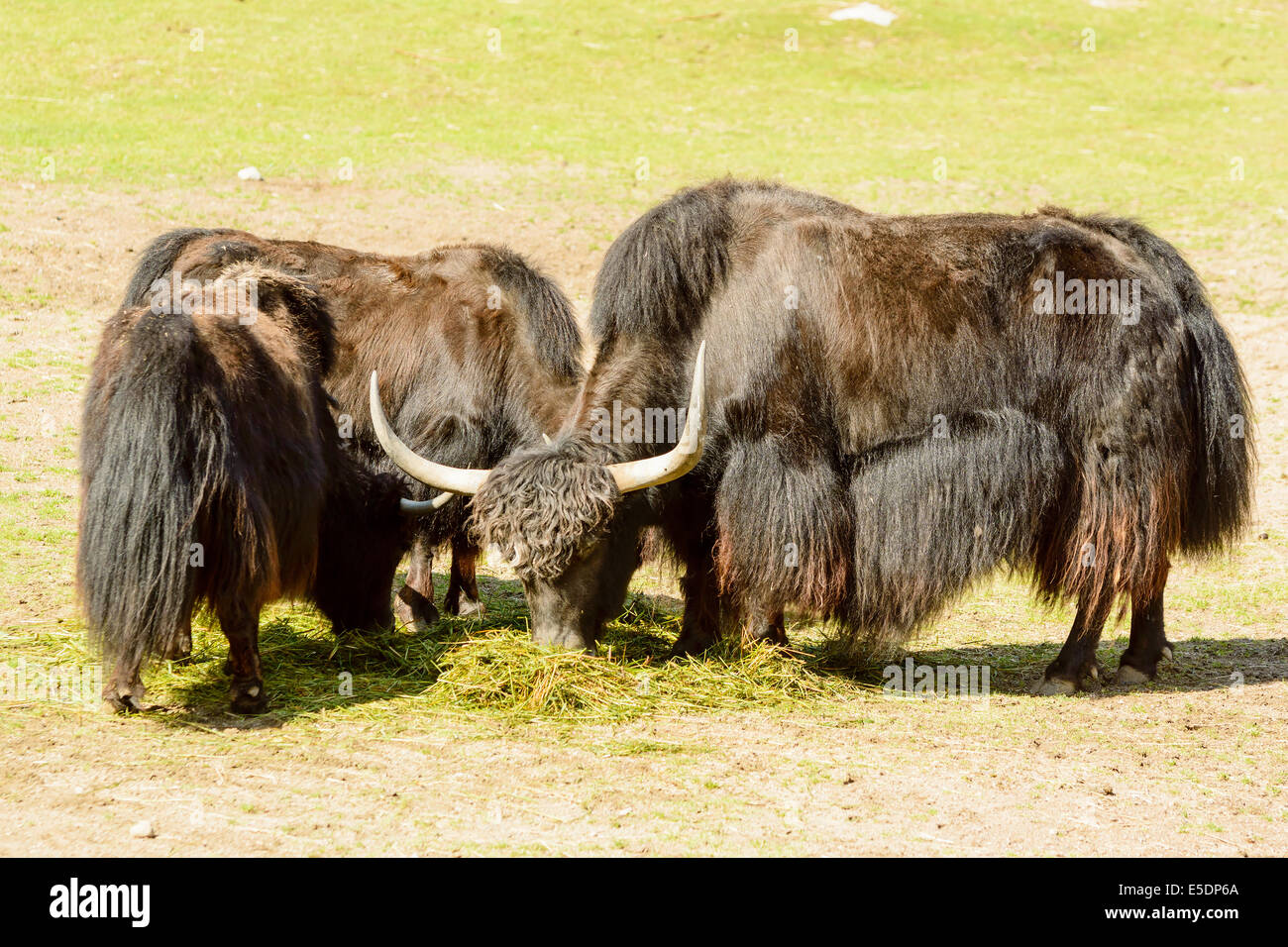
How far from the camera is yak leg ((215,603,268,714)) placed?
5.43 m

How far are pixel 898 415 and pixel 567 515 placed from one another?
1.76 metres

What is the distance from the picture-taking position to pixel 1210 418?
668 centimetres

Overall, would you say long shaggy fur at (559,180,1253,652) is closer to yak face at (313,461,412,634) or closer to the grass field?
the grass field

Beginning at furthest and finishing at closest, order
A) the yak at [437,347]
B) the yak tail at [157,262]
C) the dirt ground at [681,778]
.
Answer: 1. the yak tail at [157,262]
2. the yak at [437,347]
3. the dirt ground at [681,778]

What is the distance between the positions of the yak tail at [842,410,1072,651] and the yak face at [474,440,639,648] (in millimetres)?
1259

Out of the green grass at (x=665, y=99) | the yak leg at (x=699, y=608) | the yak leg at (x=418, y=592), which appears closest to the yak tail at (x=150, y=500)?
the yak leg at (x=418, y=592)

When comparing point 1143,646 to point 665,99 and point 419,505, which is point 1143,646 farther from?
point 665,99

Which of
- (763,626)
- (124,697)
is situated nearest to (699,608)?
(763,626)

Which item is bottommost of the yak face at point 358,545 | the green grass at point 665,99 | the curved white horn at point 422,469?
the yak face at point 358,545

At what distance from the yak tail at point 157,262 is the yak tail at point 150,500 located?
2525 millimetres

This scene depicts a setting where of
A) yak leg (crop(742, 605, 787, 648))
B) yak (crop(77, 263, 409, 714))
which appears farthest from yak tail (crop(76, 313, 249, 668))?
yak leg (crop(742, 605, 787, 648))

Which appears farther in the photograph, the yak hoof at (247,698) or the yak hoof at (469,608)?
the yak hoof at (469,608)

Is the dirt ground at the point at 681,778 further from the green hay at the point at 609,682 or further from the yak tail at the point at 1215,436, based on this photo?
the yak tail at the point at 1215,436

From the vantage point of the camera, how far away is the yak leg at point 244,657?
543 centimetres
